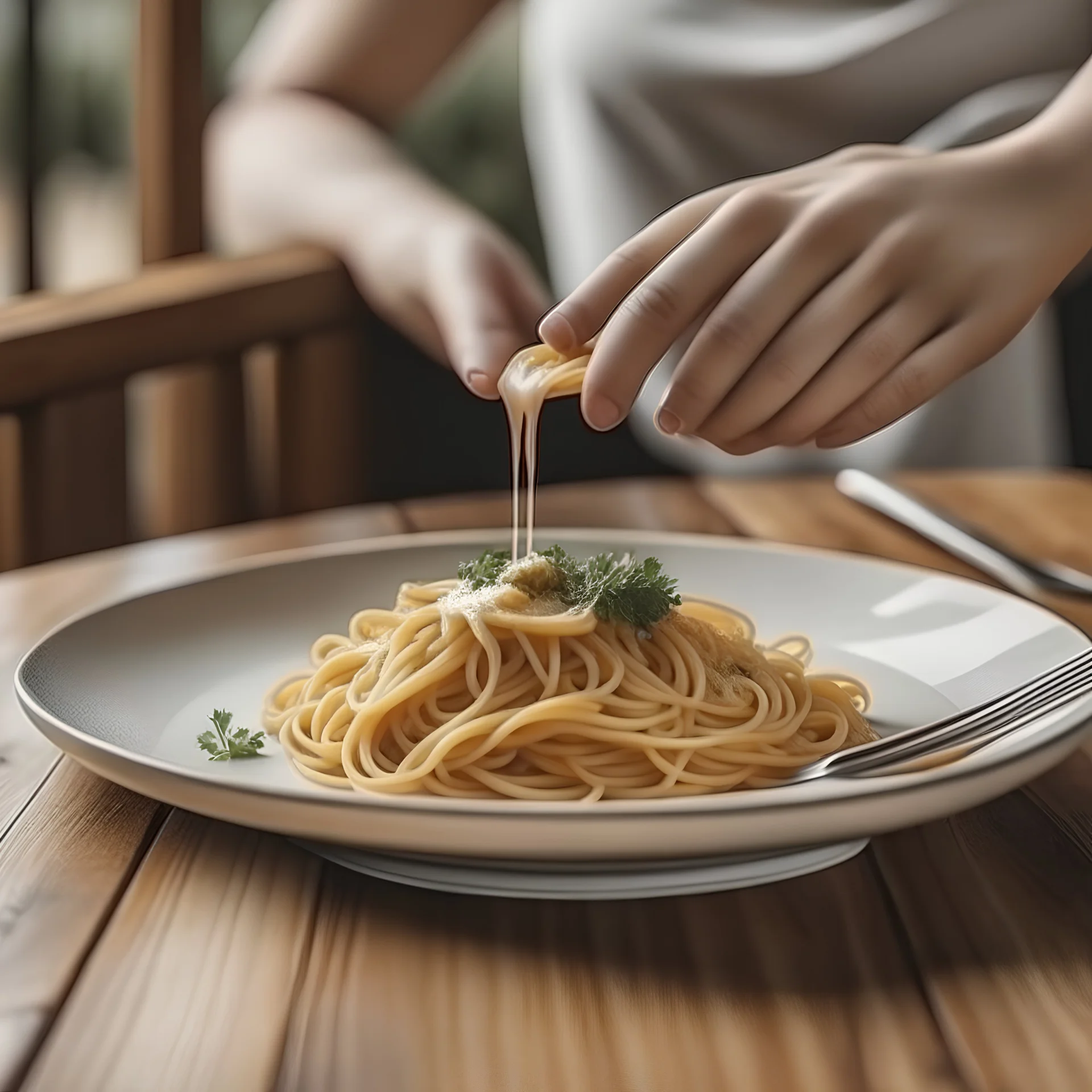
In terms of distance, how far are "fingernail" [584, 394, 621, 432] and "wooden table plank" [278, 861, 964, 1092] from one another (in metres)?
0.32

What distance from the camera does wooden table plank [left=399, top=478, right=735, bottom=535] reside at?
4.77 feet

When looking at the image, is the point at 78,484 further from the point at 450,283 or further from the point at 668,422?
the point at 668,422

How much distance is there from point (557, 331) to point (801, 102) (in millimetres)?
1381

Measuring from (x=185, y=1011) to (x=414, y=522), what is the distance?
0.92m

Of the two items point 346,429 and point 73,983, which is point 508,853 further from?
point 346,429

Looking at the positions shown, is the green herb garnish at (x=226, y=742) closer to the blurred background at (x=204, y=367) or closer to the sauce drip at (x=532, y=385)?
the sauce drip at (x=532, y=385)

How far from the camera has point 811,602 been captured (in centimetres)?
113

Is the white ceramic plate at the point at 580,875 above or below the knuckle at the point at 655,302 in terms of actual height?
below

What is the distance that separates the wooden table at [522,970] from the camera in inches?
21.4

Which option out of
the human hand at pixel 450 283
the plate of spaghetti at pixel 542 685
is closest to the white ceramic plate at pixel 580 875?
the plate of spaghetti at pixel 542 685

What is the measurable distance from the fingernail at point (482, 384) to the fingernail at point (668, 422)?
0.17m

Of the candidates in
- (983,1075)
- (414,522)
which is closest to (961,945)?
(983,1075)

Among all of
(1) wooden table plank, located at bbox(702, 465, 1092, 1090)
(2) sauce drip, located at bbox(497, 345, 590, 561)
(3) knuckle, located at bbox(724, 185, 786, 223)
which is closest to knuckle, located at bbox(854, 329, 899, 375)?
(3) knuckle, located at bbox(724, 185, 786, 223)

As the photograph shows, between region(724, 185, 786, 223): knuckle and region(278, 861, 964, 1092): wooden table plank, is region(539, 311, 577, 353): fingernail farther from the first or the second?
region(278, 861, 964, 1092): wooden table plank
